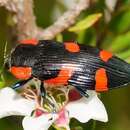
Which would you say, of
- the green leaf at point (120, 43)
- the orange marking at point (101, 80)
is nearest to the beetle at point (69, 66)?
the orange marking at point (101, 80)

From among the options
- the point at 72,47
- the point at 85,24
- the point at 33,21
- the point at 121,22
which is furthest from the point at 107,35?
the point at 72,47

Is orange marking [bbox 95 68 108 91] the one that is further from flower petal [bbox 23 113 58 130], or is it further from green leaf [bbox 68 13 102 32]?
green leaf [bbox 68 13 102 32]

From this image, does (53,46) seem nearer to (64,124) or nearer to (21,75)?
(21,75)

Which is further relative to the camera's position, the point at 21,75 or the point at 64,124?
the point at 21,75

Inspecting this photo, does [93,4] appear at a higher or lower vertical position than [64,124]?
higher

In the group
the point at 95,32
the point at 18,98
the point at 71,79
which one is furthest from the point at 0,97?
the point at 95,32

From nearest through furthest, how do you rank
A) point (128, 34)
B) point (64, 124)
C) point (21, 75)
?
point (64, 124) < point (21, 75) < point (128, 34)

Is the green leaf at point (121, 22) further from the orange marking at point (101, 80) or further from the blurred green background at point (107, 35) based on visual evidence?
the orange marking at point (101, 80)
